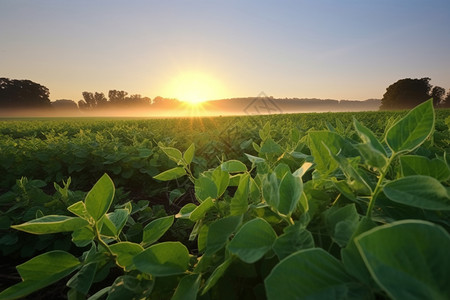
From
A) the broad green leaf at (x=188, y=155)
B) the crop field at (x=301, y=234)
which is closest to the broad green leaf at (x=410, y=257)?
the crop field at (x=301, y=234)

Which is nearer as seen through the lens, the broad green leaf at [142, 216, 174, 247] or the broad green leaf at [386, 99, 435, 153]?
the broad green leaf at [386, 99, 435, 153]

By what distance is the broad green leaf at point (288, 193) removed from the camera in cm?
49

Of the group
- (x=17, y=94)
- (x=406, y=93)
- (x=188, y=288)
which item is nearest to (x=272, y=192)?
(x=188, y=288)

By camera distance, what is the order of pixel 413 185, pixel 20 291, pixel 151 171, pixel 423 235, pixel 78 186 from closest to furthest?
pixel 423 235
pixel 413 185
pixel 20 291
pixel 151 171
pixel 78 186

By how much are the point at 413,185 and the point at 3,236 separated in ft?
8.90

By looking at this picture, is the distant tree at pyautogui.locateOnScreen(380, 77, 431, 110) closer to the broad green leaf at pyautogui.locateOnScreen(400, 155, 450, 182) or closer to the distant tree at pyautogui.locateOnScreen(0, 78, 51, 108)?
the broad green leaf at pyautogui.locateOnScreen(400, 155, 450, 182)

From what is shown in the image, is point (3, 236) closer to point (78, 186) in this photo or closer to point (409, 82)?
point (78, 186)

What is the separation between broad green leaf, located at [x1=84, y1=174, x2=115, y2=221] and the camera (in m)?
0.59

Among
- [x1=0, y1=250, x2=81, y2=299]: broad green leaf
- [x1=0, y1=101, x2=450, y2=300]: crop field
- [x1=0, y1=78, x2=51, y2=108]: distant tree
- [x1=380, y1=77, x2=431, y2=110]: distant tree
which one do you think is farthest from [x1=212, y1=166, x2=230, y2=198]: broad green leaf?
[x1=0, y1=78, x2=51, y2=108]: distant tree

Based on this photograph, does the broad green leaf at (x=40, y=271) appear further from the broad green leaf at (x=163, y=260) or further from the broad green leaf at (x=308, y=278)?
the broad green leaf at (x=308, y=278)

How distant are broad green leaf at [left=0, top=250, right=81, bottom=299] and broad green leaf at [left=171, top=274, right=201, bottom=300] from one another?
24 cm

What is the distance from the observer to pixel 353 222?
456 mm

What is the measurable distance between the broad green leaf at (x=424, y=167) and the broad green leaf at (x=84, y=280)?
2.15ft

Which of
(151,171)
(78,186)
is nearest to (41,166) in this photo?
(78,186)
